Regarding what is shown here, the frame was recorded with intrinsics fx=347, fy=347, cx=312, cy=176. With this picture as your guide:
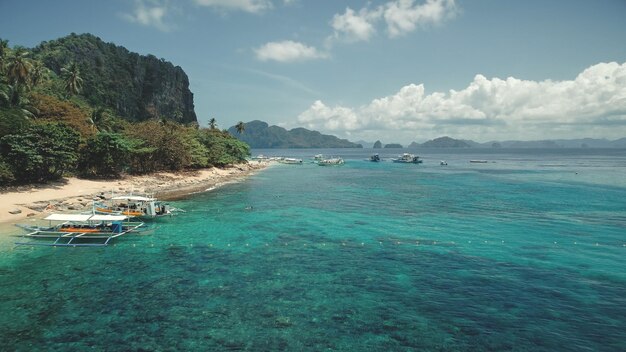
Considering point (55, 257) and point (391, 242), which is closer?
point (55, 257)

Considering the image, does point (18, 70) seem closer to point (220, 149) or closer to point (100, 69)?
point (220, 149)

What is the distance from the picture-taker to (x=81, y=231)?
3034 cm

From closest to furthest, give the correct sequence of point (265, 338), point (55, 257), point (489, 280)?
1. point (265, 338)
2. point (489, 280)
3. point (55, 257)

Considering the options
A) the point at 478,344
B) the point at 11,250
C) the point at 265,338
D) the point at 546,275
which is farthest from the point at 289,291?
the point at 11,250

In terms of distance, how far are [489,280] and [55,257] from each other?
30927 millimetres

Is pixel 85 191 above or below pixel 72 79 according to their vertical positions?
below

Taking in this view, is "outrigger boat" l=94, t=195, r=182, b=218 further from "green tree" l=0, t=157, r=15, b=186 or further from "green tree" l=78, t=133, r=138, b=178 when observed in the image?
"green tree" l=78, t=133, r=138, b=178

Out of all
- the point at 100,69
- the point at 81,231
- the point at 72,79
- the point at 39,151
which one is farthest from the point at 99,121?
the point at 100,69

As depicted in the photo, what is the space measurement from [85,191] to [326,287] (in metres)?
42.7

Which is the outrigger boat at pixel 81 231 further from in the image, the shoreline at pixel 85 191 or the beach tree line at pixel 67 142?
the beach tree line at pixel 67 142

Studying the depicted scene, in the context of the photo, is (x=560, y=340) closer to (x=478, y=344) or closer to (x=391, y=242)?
(x=478, y=344)

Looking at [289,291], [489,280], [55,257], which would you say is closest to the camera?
[289,291]

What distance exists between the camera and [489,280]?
22.5m

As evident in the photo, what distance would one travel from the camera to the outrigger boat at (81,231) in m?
29.1
